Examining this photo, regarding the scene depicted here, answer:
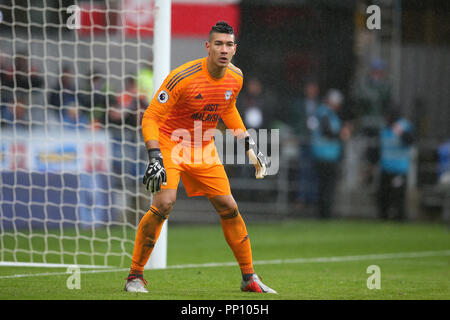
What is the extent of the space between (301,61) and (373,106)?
4.30m

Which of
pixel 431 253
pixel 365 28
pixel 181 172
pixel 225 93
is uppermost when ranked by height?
pixel 365 28

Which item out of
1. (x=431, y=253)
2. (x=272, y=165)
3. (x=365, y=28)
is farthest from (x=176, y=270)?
(x=365, y=28)

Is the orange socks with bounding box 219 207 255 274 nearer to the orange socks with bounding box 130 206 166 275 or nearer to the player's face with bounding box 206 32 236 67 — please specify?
the orange socks with bounding box 130 206 166 275

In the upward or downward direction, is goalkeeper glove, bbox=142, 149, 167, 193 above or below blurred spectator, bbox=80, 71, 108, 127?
below

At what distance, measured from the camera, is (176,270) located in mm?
8930

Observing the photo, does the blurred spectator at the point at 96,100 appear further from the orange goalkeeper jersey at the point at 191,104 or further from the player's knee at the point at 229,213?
the player's knee at the point at 229,213

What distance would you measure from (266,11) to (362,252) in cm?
1038

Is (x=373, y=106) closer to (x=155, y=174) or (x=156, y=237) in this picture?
(x=156, y=237)

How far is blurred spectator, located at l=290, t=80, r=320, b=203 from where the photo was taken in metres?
16.6

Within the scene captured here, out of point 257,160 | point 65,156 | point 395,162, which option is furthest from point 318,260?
point 395,162

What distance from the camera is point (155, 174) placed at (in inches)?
261

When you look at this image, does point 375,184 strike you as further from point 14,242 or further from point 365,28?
point 14,242

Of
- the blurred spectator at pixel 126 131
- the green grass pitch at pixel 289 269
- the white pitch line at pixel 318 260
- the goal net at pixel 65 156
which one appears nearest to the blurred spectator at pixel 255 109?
the green grass pitch at pixel 289 269

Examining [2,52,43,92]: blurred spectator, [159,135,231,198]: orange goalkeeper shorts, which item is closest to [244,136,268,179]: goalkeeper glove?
[159,135,231,198]: orange goalkeeper shorts
